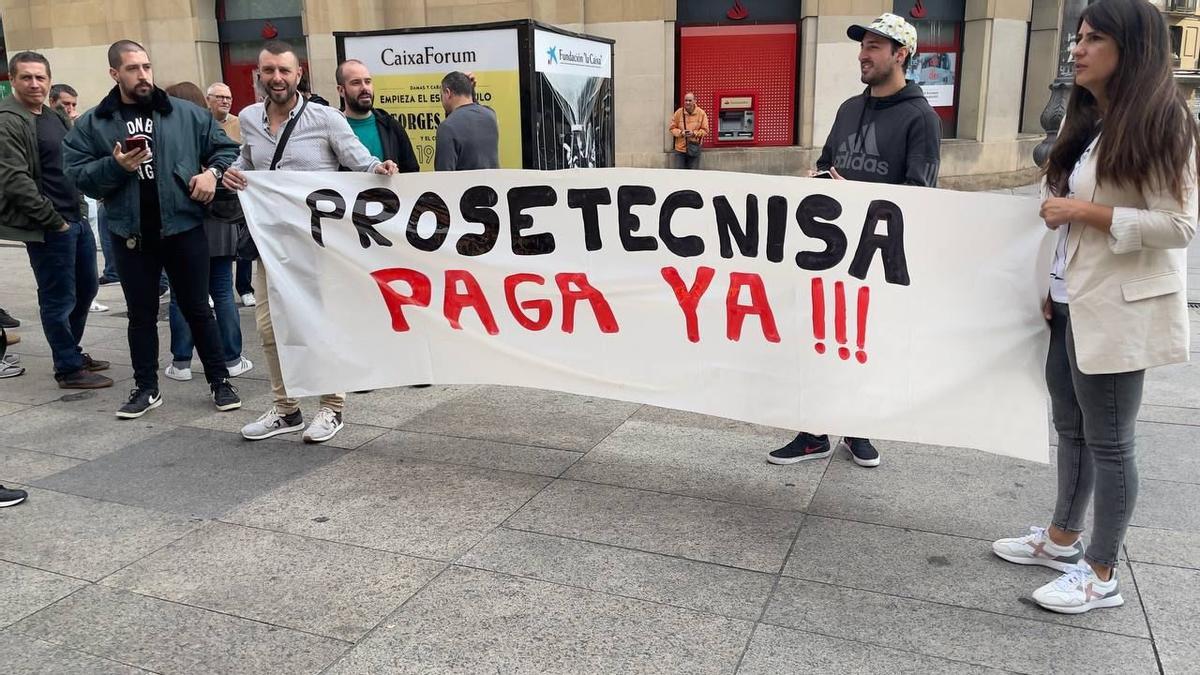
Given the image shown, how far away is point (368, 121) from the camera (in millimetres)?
5949

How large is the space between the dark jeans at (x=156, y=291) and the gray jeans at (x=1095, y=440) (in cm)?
452

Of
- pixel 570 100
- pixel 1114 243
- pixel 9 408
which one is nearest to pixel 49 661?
pixel 9 408

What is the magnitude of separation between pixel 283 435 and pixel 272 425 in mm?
96

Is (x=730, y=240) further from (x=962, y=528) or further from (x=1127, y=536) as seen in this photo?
(x=1127, y=536)

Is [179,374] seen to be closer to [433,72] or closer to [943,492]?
[433,72]

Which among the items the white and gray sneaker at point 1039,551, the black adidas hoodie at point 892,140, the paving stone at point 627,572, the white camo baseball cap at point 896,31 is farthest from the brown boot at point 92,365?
the white and gray sneaker at point 1039,551

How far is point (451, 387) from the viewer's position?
6.10 metres

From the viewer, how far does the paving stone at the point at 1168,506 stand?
381 centimetres

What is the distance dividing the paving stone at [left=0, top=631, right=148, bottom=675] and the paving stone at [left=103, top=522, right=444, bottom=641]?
15.0 inches

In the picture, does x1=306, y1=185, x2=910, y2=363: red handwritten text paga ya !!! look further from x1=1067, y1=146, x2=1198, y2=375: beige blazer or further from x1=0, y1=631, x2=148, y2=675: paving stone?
x1=0, y1=631, x2=148, y2=675: paving stone

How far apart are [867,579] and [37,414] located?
497 centimetres

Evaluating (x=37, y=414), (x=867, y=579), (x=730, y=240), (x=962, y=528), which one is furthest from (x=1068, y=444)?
(x=37, y=414)

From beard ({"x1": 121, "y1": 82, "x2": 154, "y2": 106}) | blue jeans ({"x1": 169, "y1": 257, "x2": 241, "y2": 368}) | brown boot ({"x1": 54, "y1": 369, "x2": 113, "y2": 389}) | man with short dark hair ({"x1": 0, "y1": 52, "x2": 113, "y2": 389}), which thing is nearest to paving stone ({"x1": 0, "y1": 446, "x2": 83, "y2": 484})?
brown boot ({"x1": 54, "y1": 369, "x2": 113, "y2": 389})

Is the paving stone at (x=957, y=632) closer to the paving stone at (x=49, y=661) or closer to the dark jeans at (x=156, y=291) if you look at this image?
the paving stone at (x=49, y=661)
